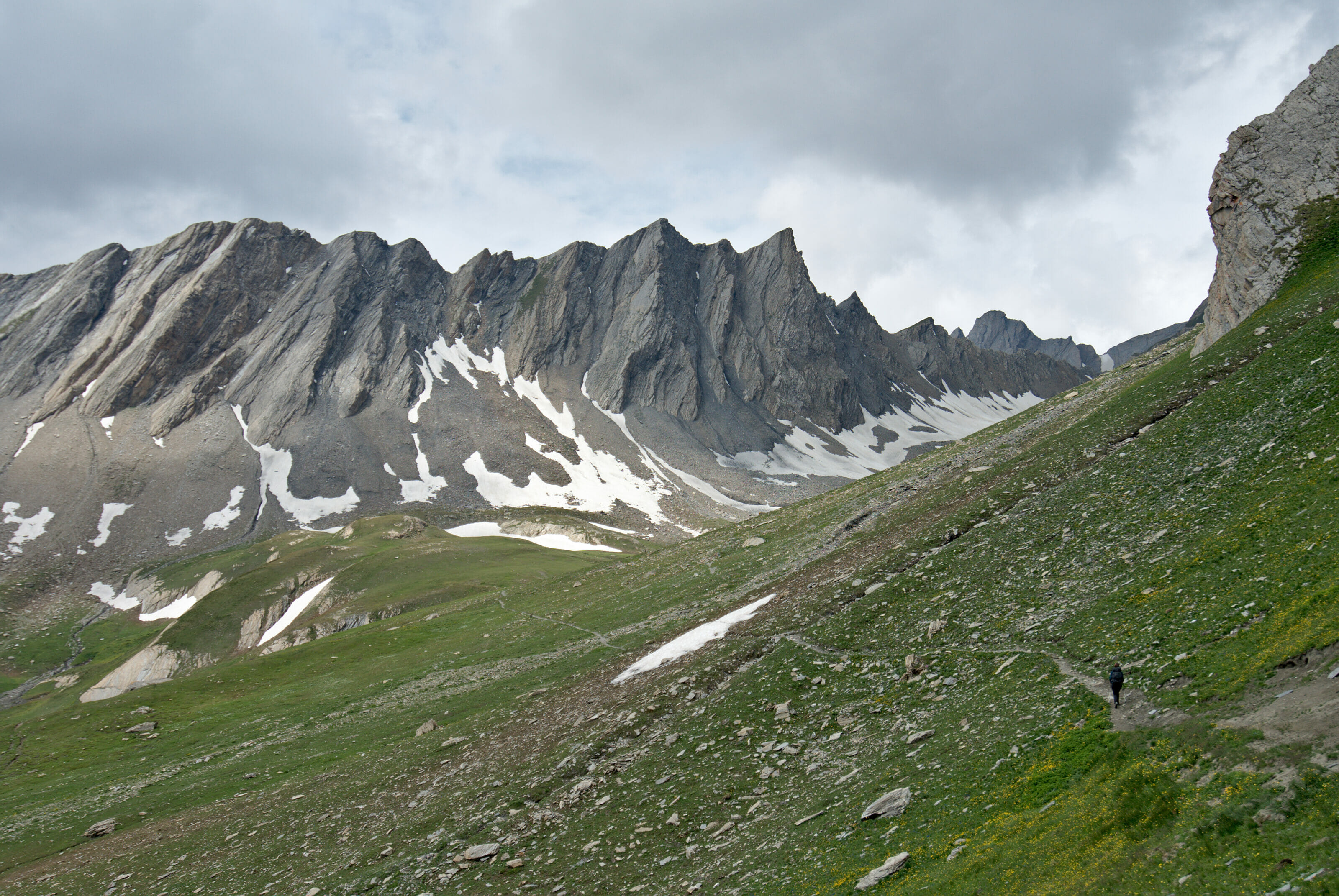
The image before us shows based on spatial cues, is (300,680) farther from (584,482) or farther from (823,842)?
(584,482)

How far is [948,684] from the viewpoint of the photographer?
820 inches

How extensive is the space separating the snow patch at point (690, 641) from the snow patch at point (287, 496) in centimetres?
14458

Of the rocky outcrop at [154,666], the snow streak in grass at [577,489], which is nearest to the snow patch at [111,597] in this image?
the rocky outcrop at [154,666]

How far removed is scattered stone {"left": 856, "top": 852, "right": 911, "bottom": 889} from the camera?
13820 millimetres

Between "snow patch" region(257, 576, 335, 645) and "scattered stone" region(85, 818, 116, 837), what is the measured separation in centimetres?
4793

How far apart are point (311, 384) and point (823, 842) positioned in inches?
8490

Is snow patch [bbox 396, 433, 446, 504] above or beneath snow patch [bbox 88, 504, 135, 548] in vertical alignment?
beneath

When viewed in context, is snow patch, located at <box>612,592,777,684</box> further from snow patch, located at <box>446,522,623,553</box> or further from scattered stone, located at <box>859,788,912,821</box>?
snow patch, located at <box>446,522,623,553</box>

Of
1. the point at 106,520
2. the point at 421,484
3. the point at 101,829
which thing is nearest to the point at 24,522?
the point at 106,520

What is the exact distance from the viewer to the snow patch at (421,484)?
557ft

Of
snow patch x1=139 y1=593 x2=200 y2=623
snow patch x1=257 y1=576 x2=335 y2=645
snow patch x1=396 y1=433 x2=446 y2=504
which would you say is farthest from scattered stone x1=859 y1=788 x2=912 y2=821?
snow patch x1=396 y1=433 x2=446 y2=504

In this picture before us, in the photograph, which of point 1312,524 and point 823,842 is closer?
point 823,842

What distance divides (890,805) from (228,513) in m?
177

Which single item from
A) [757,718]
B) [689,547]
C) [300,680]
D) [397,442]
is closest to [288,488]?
[397,442]
